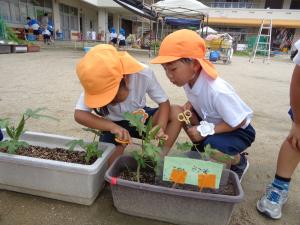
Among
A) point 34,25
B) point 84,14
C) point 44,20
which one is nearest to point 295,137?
point 34,25

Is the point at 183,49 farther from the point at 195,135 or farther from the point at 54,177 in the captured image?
the point at 54,177

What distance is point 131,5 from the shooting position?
9.12 meters

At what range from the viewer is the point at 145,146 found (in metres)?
1.13

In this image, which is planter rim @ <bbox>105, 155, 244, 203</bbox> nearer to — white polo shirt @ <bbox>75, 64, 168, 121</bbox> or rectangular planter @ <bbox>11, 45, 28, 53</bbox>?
white polo shirt @ <bbox>75, 64, 168, 121</bbox>

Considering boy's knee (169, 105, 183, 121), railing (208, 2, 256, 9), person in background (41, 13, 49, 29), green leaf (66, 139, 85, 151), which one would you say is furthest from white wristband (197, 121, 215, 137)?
railing (208, 2, 256, 9)

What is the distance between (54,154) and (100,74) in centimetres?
50

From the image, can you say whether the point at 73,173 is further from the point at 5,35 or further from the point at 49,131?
the point at 5,35

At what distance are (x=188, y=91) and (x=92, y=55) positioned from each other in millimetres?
534

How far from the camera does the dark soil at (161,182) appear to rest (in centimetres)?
118

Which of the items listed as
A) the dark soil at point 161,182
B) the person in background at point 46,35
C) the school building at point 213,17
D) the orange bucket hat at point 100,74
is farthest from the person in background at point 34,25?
the dark soil at point 161,182

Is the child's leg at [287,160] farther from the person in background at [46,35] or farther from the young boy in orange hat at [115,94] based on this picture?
the person in background at [46,35]

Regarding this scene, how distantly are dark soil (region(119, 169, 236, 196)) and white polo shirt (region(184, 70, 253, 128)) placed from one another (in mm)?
290

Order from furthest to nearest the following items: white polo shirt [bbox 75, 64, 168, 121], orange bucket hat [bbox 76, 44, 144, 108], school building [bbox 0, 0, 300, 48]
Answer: school building [bbox 0, 0, 300, 48]
white polo shirt [bbox 75, 64, 168, 121]
orange bucket hat [bbox 76, 44, 144, 108]

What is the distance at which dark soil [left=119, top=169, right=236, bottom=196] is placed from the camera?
1185 mm
